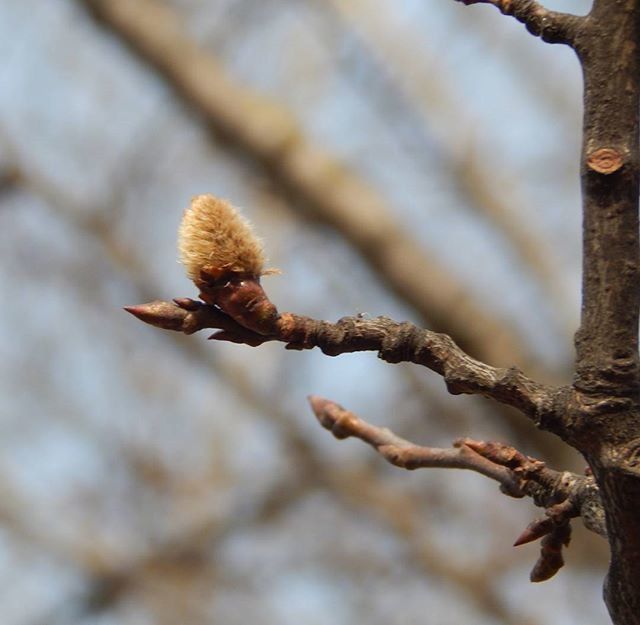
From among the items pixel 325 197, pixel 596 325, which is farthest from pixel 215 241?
pixel 325 197

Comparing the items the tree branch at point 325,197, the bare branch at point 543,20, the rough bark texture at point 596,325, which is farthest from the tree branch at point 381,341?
the tree branch at point 325,197

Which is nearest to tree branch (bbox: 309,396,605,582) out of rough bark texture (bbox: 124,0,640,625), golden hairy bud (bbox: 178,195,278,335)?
rough bark texture (bbox: 124,0,640,625)

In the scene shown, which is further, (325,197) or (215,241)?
(325,197)

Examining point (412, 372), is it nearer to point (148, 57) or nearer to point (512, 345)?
point (512, 345)

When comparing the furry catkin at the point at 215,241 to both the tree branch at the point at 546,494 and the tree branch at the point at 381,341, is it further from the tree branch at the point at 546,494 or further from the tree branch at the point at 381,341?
the tree branch at the point at 546,494

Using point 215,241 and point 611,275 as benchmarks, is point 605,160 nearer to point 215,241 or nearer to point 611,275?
point 611,275

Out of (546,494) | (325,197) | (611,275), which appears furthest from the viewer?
(325,197)

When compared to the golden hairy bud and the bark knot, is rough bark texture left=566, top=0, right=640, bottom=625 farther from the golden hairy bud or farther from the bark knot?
the golden hairy bud
